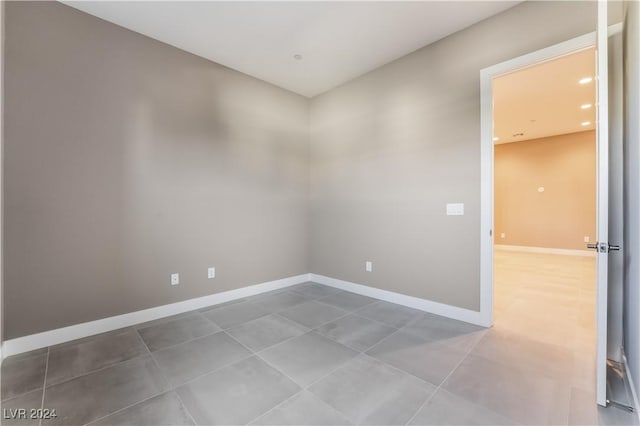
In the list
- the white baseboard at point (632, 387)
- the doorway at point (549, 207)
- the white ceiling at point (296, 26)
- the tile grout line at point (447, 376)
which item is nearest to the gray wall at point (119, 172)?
the white ceiling at point (296, 26)

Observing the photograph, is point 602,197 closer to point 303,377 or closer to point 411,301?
point 411,301

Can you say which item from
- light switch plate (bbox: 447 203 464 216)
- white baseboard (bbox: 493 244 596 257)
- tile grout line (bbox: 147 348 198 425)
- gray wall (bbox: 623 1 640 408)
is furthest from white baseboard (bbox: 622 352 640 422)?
white baseboard (bbox: 493 244 596 257)

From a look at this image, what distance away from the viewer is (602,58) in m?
1.52

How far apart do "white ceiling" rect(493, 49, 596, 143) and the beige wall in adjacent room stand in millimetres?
493

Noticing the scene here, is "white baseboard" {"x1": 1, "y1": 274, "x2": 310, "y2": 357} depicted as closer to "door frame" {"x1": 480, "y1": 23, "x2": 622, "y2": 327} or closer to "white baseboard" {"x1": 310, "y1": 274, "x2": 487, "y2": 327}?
"white baseboard" {"x1": 310, "y1": 274, "x2": 487, "y2": 327}

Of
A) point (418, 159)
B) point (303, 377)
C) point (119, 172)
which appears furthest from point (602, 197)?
point (119, 172)

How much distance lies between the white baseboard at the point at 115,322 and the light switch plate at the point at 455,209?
253 centimetres

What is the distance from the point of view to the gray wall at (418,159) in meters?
2.52

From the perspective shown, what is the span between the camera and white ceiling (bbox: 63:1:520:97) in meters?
2.38

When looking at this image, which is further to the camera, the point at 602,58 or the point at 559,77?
the point at 559,77

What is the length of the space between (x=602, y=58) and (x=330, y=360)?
2.57 metres

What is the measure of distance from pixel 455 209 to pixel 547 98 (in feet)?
12.2

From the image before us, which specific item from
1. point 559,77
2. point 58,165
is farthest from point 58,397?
point 559,77

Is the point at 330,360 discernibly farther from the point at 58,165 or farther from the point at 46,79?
the point at 46,79
